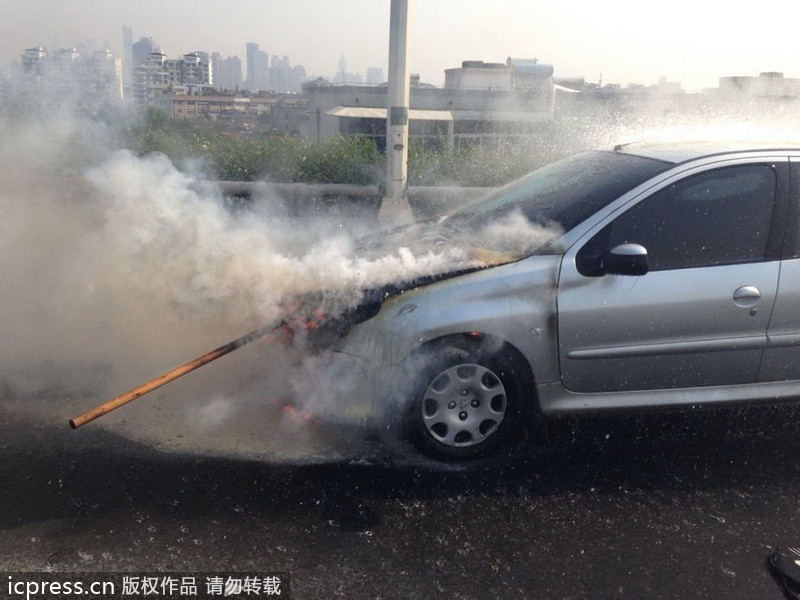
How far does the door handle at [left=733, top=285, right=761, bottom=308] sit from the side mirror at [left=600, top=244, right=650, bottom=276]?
21.1 inches

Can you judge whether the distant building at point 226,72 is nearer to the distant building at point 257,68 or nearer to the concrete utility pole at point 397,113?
the distant building at point 257,68

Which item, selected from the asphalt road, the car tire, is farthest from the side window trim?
the asphalt road

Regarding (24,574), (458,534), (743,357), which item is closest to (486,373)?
(458,534)

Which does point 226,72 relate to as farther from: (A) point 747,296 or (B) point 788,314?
(B) point 788,314

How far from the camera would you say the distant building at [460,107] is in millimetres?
13836

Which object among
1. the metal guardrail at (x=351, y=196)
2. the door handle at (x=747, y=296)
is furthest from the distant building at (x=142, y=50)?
the door handle at (x=747, y=296)

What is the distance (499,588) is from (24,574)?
1862mm

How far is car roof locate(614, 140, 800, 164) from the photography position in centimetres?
378

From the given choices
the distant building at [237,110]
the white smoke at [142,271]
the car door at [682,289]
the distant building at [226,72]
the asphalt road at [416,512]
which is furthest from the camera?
the distant building at [226,72]

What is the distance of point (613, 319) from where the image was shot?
3.51 m

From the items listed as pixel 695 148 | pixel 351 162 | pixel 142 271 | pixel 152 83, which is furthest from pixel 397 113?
pixel 695 148

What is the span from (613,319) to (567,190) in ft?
3.18

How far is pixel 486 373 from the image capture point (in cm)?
351

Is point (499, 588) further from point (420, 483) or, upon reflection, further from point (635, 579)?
point (420, 483)
